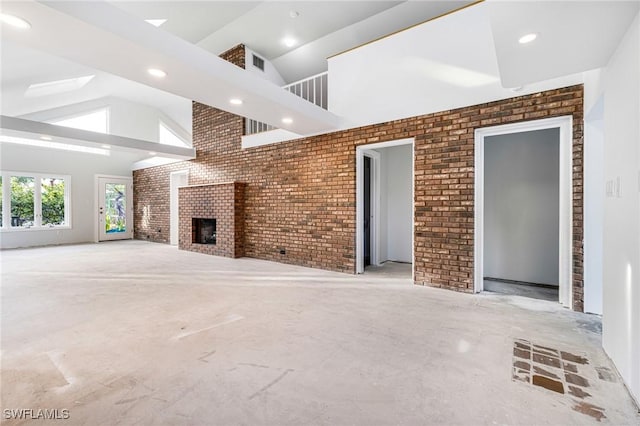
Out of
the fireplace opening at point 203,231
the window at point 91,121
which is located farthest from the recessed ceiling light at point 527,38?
the window at point 91,121

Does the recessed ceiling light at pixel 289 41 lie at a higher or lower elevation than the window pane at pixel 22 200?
higher

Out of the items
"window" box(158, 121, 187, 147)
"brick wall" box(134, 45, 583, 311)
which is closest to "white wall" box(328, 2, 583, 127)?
"brick wall" box(134, 45, 583, 311)

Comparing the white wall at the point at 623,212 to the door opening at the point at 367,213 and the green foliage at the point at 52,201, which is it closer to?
the door opening at the point at 367,213

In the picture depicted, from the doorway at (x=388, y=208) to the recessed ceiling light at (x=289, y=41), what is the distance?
306 centimetres

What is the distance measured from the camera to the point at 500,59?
228 cm

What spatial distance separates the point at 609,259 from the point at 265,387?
2.64 metres

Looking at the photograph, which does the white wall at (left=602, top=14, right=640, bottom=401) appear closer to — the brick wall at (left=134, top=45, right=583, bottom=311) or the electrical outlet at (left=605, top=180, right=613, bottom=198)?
the electrical outlet at (left=605, top=180, right=613, bottom=198)

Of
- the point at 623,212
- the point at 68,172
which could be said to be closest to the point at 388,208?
the point at 623,212

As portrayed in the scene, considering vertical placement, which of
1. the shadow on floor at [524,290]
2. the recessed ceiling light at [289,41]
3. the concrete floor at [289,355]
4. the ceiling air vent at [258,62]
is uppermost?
the recessed ceiling light at [289,41]

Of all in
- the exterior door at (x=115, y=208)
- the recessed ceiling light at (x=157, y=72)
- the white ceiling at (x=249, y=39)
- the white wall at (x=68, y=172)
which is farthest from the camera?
the exterior door at (x=115, y=208)

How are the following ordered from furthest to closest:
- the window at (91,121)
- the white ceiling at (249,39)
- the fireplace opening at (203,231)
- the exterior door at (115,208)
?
the exterior door at (115,208) → the window at (91,121) → the fireplace opening at (203,231) → the white ceiling at (249,39)

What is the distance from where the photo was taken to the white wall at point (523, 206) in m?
4.27

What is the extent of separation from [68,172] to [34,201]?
3.99ft

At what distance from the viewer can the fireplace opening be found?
7707 mm
